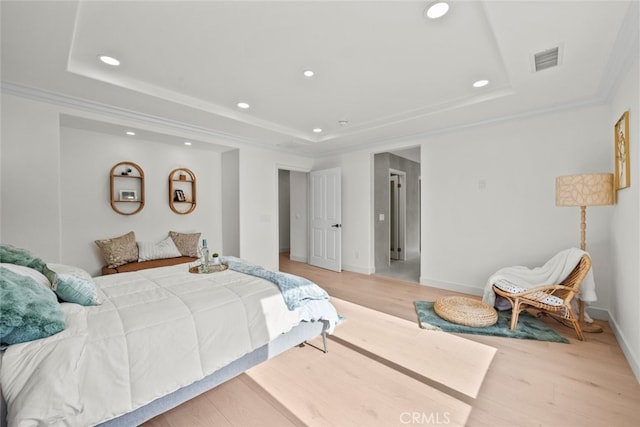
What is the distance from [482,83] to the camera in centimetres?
275

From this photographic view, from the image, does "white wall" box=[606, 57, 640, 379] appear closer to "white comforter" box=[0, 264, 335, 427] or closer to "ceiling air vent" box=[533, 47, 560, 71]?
"ceiling air vent" box=[533, 47, 560, 71]

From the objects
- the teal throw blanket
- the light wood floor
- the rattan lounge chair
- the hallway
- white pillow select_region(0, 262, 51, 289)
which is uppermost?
white pillow select_region(0, 262, 51, 289)

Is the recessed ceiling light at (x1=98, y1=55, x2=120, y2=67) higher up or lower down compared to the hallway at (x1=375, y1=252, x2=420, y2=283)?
higher up

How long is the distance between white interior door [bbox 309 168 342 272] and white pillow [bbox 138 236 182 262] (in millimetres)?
2618

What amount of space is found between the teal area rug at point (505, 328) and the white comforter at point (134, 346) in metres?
1.60

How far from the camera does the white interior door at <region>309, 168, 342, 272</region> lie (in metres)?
5.29

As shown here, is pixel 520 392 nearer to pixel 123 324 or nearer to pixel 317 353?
pixel 317 353

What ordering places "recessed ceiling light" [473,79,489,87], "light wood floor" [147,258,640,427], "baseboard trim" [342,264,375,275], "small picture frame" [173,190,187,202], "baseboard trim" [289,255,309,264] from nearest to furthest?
"light wood floor" [147,258,640,427]
"recessed ceiling light" [473,79,489,87]
"small picture frame" [173,190,187,202]
"baseboard trim" [342,264,375,275]
"baseboard trim" [289,255,309,264]

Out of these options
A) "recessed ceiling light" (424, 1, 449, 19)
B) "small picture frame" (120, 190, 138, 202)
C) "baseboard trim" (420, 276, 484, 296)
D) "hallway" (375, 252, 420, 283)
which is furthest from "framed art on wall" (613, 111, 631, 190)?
"small picture frame" (120, 190, 138, 202)

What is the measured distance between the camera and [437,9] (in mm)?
1707

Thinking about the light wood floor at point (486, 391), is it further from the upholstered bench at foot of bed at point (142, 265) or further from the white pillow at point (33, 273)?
the upholstered bench at foot of bed at point (142, 265)

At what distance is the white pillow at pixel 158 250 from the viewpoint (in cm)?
390

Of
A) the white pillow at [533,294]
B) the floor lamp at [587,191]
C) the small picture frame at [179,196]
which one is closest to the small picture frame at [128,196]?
the small picture frame at [179,196]

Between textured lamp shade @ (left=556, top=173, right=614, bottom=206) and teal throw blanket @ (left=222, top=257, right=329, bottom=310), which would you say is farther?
textured lamp shade @ (left=556, top=173, right=614, bottom=206)
